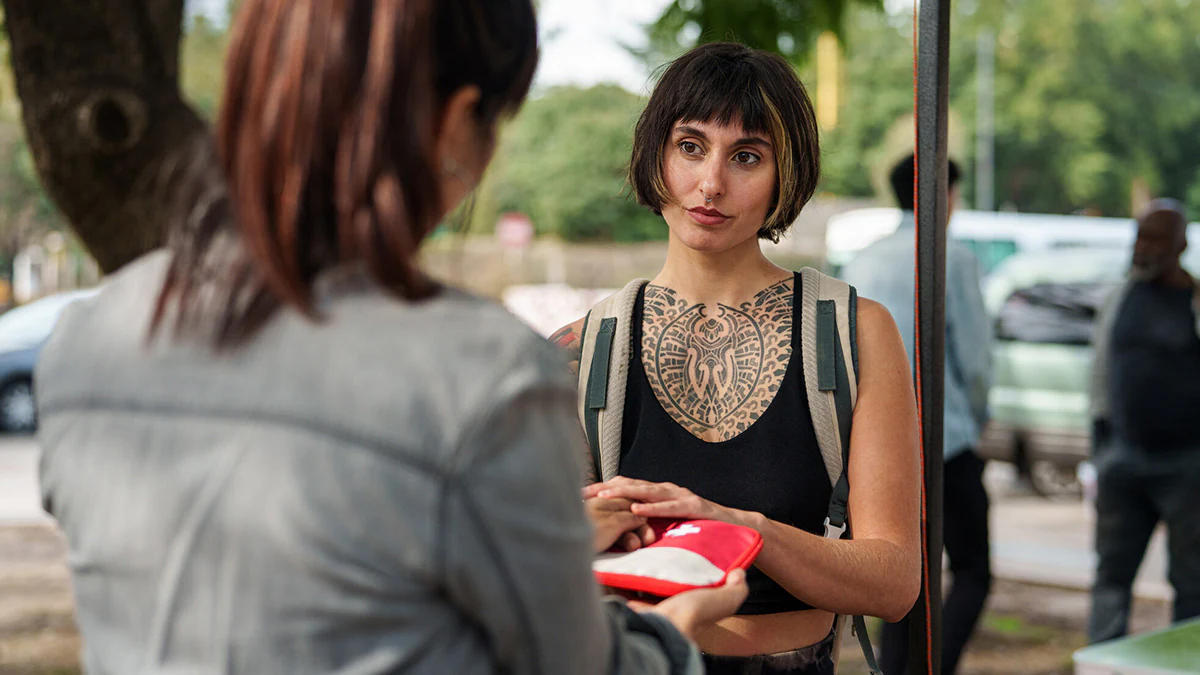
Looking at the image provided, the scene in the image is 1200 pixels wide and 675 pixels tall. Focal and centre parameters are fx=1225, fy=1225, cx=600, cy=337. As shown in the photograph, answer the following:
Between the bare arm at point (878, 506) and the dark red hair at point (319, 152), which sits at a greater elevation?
the dark red hair at point (319, 152)

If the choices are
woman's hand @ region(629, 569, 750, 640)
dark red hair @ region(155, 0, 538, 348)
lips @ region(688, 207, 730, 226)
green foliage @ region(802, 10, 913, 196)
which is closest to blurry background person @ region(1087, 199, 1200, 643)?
lips @ region(688, 207, 730, 226)

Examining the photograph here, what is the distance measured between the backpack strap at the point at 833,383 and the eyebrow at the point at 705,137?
0.78 ft

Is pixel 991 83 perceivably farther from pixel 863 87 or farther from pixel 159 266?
pixel 159 266

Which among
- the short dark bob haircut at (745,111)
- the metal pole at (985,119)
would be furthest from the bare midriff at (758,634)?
the metal pole at (985,119)

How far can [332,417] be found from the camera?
0.90 m

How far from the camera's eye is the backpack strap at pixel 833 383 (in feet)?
5.41

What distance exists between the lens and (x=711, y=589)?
1.23m

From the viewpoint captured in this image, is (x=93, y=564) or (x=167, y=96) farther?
(x=167, y=96)

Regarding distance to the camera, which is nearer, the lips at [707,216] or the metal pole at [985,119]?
the lips at [707,216]

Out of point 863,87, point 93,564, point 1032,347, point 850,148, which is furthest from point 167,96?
point 863,87

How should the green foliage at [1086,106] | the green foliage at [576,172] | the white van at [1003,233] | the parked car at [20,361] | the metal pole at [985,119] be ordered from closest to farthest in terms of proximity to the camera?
the white van at [1003,233] < the parked car at [20,361] < the green foliage at [576,172] < the metal pole at [985,119] < the green foliage at [1086,106]

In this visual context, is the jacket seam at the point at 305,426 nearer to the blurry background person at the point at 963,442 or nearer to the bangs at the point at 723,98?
the bangs at the point at 723,98

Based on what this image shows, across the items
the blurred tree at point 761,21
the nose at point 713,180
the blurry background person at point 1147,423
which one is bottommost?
the blurry background person at point 1147,423

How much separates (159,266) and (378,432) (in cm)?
28
